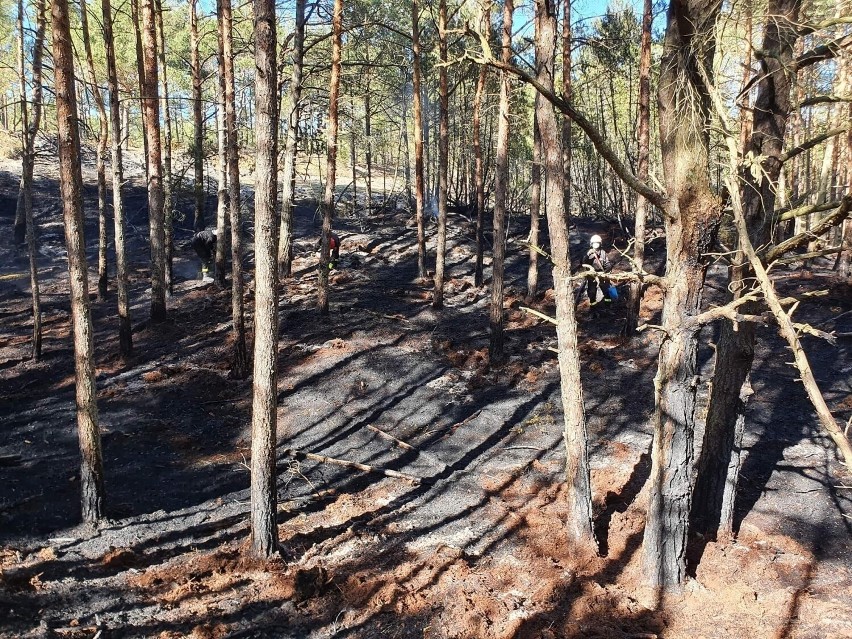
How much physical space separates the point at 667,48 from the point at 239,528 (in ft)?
24.7

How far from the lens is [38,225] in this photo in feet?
87.2

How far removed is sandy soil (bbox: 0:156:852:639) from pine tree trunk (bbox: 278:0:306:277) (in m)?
3.08

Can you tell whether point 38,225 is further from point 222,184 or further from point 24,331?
point 222,184

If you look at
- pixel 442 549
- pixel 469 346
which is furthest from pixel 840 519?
pixel 469 346

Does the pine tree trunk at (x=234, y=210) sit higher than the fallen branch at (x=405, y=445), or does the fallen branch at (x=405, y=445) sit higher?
the pine tree trunk at (x=234, y=210)

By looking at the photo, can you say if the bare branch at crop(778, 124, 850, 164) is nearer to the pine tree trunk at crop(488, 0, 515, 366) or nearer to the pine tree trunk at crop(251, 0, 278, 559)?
the pine tree trunk at crop(251, 0, 278, 559)

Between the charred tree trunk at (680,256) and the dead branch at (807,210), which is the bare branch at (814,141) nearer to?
the dead branch at (807,210)

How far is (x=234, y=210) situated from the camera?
12945 millimetres

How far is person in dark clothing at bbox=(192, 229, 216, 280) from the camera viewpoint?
62.6ft

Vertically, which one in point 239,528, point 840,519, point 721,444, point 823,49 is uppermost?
point 823,49

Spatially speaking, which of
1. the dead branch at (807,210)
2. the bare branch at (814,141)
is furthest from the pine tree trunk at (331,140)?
the dead branch at (807,210)

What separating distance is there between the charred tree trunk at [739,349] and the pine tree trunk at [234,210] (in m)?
9.26

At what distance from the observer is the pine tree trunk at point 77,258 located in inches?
295

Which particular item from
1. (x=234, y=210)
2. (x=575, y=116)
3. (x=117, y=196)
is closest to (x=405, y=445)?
(x=234, y=210)
